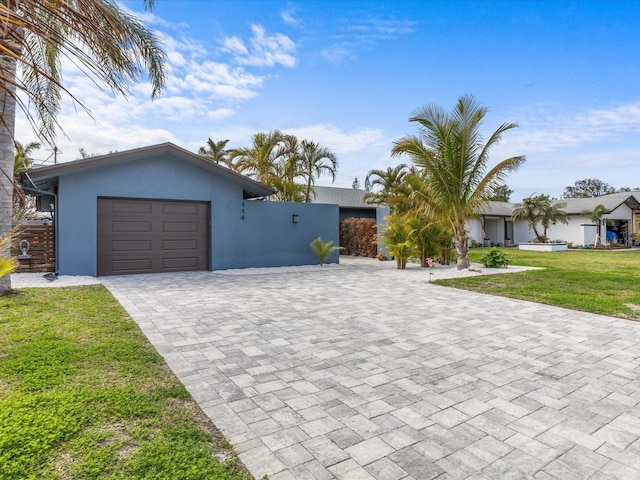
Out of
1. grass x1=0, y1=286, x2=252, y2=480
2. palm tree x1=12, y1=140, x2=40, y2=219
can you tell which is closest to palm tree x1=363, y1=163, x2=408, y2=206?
palm tree x1=12, y1=140, x2=40, y2=219

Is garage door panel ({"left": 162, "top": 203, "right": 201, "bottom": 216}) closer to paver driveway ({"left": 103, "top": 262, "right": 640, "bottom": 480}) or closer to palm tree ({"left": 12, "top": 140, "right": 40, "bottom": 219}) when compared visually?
palm tree ({"left": 12, "top": 140, "right": 40, "bottom": 219})

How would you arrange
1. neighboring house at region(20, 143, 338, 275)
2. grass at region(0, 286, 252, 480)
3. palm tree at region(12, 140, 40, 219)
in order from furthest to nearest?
neighboring house at region(20, 143, 338, 275) < grass at region(0, 286, 252, 480) < palm tree at region(12, 140, 40, 219)

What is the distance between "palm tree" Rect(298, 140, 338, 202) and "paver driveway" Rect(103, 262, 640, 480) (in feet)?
47.4

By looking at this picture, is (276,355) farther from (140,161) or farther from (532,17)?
(532,17)

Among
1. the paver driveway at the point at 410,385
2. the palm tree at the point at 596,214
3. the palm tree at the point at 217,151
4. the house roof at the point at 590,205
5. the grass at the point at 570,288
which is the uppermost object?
the palm tree at the point at 217,151

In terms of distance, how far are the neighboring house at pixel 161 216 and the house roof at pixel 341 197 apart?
11077 mm

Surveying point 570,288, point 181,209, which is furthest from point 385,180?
point 570,288

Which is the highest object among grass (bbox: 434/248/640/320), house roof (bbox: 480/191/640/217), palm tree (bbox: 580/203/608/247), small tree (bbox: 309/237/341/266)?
house roof (bbox: 480/191/640/217)

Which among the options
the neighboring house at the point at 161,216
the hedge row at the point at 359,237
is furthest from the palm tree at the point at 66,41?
the hedge row at the point at 359,237

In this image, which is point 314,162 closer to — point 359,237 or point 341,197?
point 359,237

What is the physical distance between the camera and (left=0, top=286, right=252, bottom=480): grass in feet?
7.06

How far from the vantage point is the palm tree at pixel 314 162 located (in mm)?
20359

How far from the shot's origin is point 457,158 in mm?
11227

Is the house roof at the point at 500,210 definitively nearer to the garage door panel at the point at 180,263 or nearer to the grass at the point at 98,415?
the garage door panel at the point at 180,263
